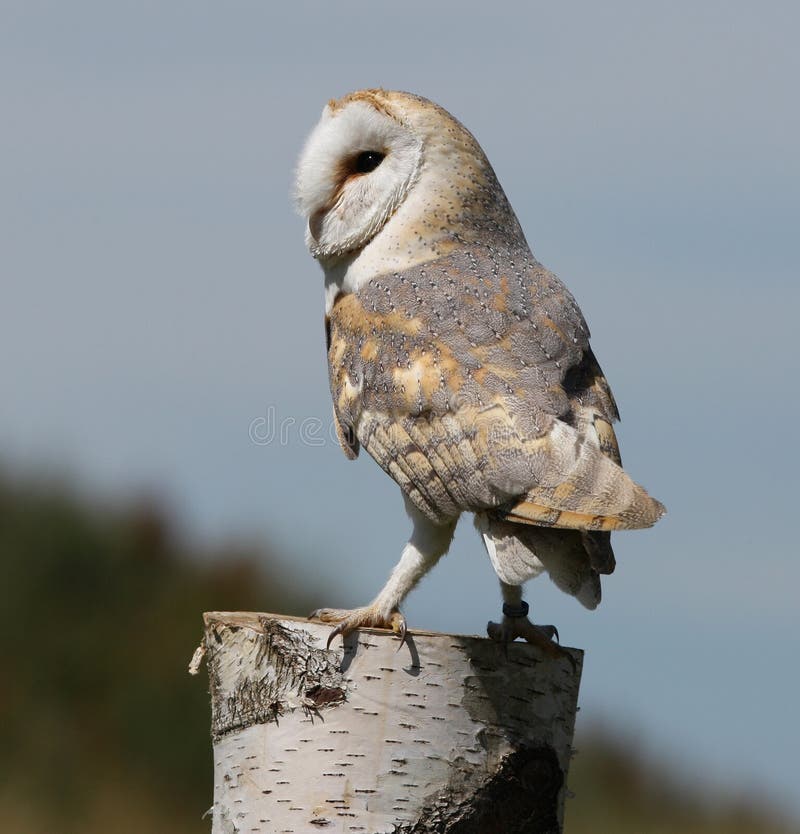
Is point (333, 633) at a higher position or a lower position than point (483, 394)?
lower

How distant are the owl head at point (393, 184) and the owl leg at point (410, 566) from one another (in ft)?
2.92

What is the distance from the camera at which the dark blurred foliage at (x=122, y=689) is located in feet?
33.3

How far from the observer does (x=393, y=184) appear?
4543 mm

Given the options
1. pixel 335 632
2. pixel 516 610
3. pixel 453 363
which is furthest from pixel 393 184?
pixel 335 632

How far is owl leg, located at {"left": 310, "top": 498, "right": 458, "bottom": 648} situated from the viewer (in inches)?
156

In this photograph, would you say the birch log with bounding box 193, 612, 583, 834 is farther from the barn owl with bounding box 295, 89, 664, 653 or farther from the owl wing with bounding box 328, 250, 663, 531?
the owl wing with bounding box 328, 250, 663, 531

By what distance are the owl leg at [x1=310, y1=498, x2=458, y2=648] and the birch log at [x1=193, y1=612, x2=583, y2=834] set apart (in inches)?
7.9

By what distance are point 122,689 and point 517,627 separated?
7.27 metres

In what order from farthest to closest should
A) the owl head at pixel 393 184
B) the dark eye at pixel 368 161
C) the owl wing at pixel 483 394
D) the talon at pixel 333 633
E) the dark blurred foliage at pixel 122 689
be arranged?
the dark blurred foliage at pixel 122 689 < the dark eye at pixel 368 161 < the owl head at pixel 393 184 < the talon at pixel 333 633 < the owl wing at pixel 483 394

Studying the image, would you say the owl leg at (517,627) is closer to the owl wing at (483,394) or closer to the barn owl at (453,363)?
the barn owl at (453,363)

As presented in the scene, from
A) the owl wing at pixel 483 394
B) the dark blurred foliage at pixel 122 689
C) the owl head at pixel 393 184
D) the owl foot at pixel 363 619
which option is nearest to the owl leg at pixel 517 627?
the owl foot at pixel 363 619

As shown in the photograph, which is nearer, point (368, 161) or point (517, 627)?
point (517, 627)

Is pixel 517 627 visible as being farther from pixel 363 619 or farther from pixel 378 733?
pixel 378 733

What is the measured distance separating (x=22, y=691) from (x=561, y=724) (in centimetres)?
761
